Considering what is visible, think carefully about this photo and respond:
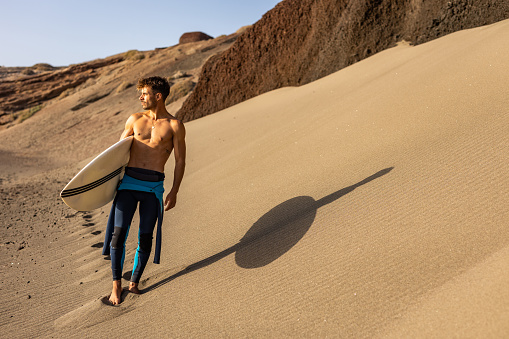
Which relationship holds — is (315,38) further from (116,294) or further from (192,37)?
(192,37)

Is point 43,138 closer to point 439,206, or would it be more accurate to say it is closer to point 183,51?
point 183,51

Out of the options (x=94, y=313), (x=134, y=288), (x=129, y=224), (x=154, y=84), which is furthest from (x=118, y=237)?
(x=154, y=84)

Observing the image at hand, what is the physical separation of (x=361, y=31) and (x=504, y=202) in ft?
25.4

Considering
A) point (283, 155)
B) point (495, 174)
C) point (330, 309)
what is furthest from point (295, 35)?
point (330, 309)

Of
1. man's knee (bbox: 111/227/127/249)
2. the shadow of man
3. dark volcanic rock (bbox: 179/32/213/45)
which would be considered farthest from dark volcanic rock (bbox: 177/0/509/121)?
dark volcanic rock (bbox: 179/32/213/45)

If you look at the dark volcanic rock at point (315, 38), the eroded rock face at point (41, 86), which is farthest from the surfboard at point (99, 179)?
the eroded rock face at point (41, 86)

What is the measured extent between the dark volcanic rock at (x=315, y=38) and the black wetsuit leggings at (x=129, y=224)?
6.90m

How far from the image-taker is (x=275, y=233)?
3.40 meters

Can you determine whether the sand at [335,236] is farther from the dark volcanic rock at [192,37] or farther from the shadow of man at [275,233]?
the dark volcanic rock at [192,37]

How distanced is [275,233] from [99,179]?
139cm

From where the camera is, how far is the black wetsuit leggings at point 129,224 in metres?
3.15

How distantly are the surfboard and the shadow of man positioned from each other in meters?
0.79

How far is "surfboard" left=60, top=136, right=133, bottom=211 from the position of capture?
316cm

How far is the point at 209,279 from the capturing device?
10.2ft
